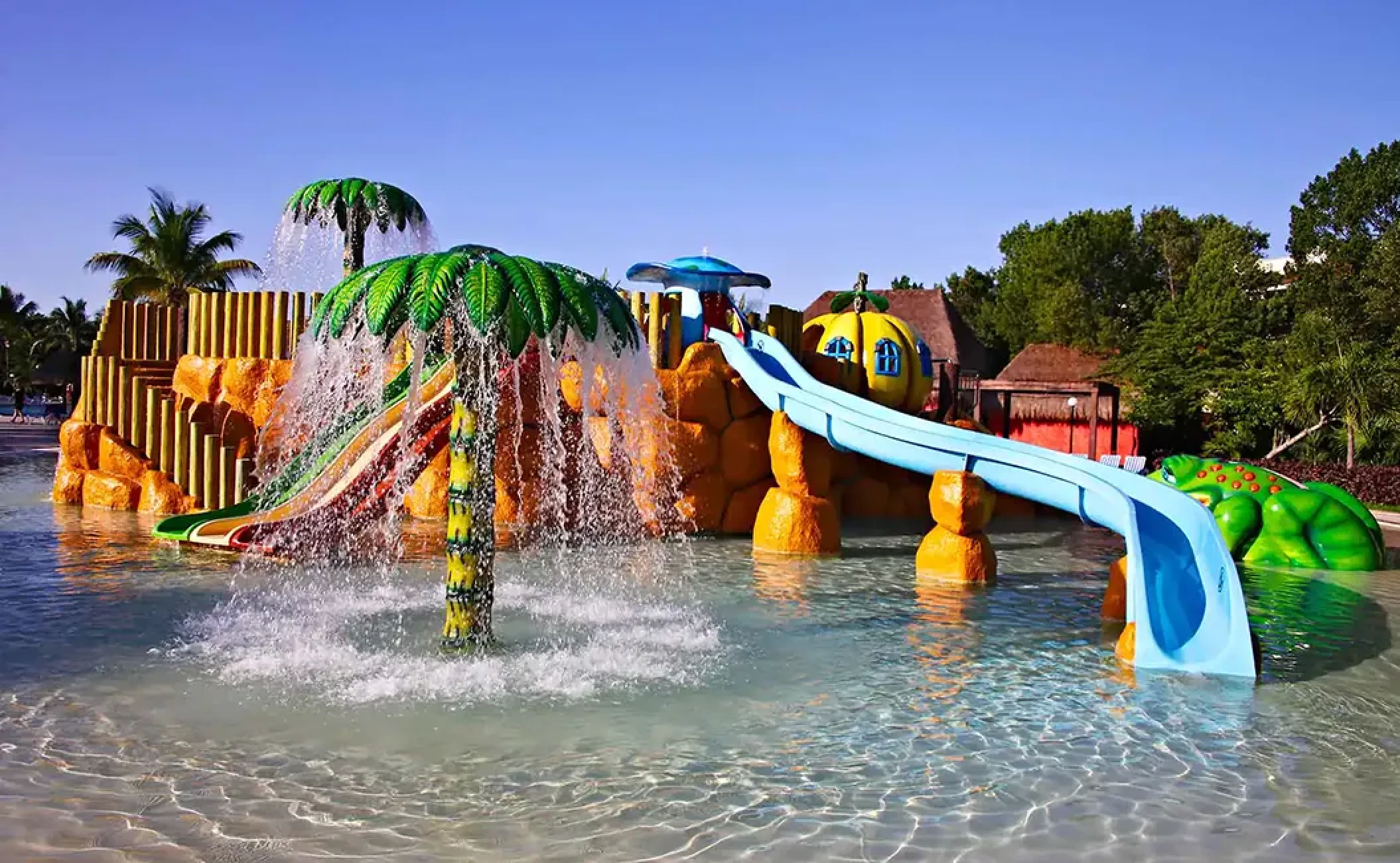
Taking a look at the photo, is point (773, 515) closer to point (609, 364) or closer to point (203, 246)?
point (609, 364)

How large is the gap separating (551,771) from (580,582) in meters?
4.60

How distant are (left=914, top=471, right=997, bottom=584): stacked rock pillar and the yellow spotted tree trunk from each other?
4773 millimetres

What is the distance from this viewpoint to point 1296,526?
38.8 feet

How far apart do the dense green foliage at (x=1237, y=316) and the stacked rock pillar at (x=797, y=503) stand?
12.3 m

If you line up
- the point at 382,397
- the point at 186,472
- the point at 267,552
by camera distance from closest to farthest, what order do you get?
1. the point at 267,552
2. the point at 382,397
3. the point at 186,472

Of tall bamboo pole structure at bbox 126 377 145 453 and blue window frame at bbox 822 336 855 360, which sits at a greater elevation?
blue window frame at bbox 822 336 855 360

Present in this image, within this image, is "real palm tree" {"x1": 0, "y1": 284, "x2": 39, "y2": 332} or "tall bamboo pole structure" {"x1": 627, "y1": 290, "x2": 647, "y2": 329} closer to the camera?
"tall bamboo pole structure" {"x1": 627, "y1": 290, "x2": 647, "y2": 329}

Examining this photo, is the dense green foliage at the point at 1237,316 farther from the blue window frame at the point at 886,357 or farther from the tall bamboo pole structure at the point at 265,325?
the tall bamboo pole structure at the point at 265,325

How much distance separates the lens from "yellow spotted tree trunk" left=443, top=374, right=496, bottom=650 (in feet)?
20.7

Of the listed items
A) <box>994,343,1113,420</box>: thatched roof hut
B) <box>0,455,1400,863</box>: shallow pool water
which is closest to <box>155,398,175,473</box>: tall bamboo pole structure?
<box>0,455,1400,863</box>: shallow pool water

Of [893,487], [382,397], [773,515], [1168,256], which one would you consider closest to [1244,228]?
[1168,256]

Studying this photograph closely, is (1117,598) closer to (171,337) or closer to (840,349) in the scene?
(840,349)

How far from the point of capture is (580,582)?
9.35 metres

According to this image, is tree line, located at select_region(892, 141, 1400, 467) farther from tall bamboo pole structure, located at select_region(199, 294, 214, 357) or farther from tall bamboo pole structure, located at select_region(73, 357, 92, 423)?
tall bamboo pole structure, located at select_region(73, 357, 92, 423)
